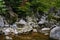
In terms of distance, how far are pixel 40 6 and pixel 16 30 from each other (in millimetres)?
4436

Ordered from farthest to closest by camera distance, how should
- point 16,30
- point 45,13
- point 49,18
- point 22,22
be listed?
point 45,13, point 49,18, point 22,22, point 16,30

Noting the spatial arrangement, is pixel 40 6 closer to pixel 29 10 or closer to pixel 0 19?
pixel 29 10

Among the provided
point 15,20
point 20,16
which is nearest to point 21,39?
point 15,20

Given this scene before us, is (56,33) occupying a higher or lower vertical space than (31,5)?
lower

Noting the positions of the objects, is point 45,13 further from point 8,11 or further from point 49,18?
point 8,11

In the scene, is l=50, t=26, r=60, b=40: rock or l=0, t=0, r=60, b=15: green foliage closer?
l=50, t=26, r=60, b=40: rock

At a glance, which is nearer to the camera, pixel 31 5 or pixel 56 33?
pixel 56 33

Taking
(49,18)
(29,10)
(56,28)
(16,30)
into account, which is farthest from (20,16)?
(56,28)

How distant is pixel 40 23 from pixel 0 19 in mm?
3189

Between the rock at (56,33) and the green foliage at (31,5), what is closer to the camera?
the rock at (56,33)

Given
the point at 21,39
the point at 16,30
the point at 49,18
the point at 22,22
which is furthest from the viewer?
the point at 49,18

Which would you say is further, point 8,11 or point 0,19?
point 8,11

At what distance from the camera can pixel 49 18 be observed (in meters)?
15.8

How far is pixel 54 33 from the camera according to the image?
10.9m
